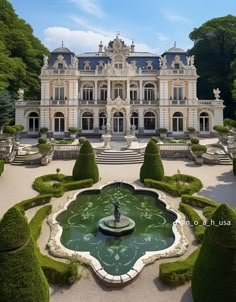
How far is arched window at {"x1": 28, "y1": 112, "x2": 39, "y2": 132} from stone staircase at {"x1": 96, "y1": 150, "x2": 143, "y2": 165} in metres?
18.4

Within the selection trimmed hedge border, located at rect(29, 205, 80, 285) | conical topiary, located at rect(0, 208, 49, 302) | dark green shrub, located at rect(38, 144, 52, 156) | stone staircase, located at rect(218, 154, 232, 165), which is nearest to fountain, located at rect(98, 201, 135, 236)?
trimmed hedge border, located at rect(29, 205, 80, 285)

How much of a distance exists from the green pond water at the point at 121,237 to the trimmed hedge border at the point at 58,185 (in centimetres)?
88

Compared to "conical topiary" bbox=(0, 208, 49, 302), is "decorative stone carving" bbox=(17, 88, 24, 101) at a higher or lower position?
higher

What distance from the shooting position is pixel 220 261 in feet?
20.9

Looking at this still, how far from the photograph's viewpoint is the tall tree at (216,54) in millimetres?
48312

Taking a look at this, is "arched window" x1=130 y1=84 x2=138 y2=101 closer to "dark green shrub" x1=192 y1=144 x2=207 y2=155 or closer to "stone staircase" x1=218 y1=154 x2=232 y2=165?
"dark green shrub" x1=192 y1=144 x2=207 y2=155

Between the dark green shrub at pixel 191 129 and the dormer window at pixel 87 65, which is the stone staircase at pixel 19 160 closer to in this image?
the dormer window at pixel 87 65

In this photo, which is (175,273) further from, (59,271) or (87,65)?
(87,65)

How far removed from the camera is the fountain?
11.8 m

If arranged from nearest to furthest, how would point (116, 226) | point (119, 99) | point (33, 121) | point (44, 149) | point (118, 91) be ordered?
point (116, 226)
point (44, 149)
point (119, 99)
point (33, 121)
point (118, 91)

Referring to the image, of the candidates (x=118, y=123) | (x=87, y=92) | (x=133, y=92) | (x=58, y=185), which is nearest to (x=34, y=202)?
(x=58, y=185)

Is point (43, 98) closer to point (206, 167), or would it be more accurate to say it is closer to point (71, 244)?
point (206, 167)

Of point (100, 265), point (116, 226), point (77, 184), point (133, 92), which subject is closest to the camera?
point (100, 265)

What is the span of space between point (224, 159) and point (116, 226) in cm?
1669
